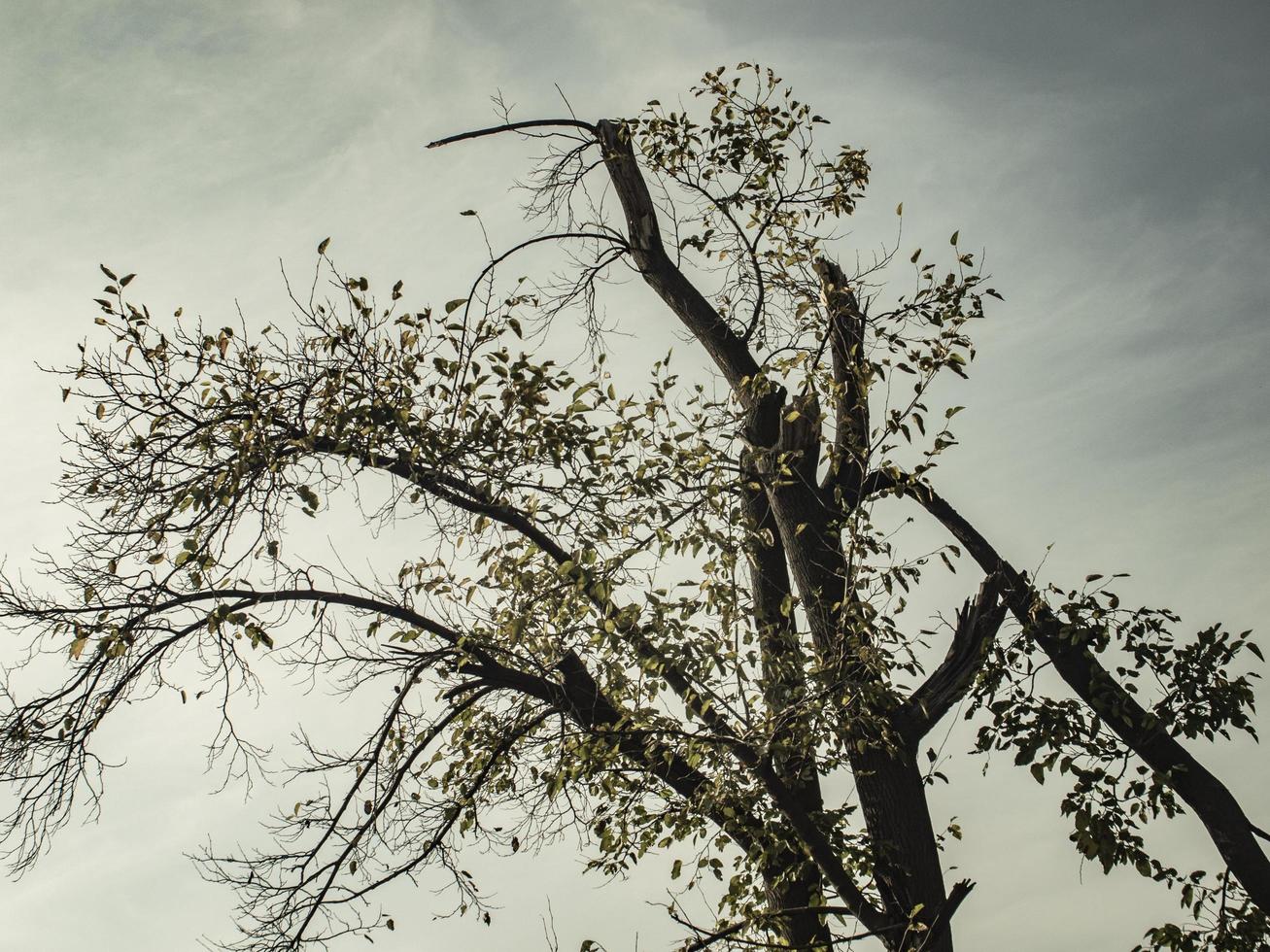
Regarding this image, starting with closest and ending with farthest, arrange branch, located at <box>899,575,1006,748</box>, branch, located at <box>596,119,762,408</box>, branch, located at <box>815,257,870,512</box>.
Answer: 1. branch, located at <box>899,575,1006,748</box>
2. branch, located at <box>815,257,870,512</box>
3. branch, located at <box>596,119,762,408</box>

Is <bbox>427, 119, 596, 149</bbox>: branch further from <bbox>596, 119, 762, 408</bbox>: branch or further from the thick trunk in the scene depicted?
the thick trunk

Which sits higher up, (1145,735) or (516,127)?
(516,127)

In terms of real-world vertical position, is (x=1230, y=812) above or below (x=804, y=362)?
below

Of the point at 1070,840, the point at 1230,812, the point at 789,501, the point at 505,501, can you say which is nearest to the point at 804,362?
the point at 789,501

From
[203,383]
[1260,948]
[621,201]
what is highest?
[621,201]

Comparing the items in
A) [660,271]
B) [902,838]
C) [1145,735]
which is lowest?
[902,838]

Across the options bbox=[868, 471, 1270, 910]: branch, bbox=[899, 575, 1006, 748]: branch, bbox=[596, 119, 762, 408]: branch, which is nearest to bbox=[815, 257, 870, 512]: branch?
bbox=[868, 471, 1270, 910]: branch

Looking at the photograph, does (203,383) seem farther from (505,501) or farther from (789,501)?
(789,501)

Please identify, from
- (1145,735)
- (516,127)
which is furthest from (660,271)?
(1145,735)

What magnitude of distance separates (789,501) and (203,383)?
4868 mm

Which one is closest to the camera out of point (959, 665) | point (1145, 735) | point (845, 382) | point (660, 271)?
point (1145, 735)

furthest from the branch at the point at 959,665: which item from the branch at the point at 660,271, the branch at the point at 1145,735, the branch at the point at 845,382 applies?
the branch at the point at 660,271

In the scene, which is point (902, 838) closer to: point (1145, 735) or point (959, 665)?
point (959, 665)

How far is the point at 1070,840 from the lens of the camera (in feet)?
24.5
